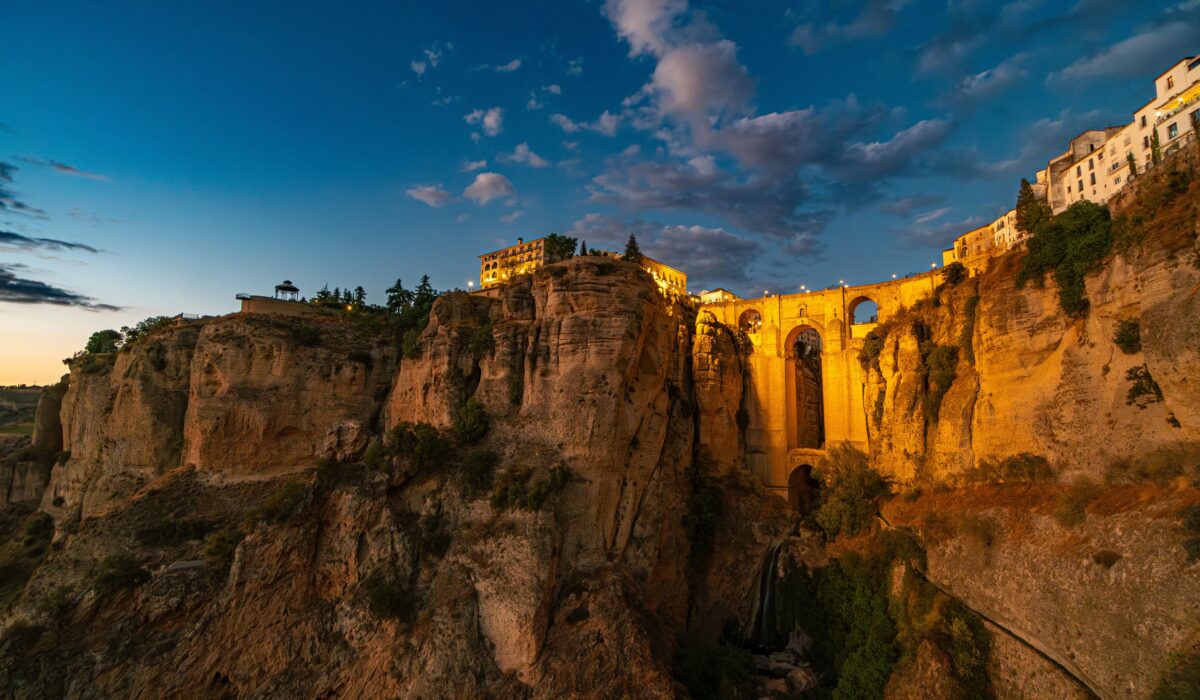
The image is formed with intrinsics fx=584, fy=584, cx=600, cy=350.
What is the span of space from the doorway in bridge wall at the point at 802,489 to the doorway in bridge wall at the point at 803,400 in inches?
67.8

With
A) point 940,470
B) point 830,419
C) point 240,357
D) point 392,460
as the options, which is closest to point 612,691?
point 392,460

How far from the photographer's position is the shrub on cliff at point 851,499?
31688mm

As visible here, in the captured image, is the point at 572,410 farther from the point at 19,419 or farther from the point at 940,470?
the point at 19,419

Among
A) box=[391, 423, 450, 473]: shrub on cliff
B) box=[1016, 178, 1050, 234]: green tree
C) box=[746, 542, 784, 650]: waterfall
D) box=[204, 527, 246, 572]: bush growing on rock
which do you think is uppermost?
box=[1016, 178, 1050, 234]: green tree

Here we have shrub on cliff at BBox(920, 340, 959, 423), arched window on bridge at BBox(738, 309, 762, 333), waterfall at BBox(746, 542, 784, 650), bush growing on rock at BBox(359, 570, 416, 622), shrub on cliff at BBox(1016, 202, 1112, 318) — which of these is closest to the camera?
shrub on cliff at BBox(1016, 202, 1112, 318)

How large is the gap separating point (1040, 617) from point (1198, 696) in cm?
592

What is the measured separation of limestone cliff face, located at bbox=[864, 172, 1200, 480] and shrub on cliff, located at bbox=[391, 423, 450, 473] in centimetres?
2450

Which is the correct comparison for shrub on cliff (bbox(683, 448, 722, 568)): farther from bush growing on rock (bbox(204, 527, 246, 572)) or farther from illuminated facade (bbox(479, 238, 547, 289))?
illuminated facade (bbox(479, 238, 547, 289))

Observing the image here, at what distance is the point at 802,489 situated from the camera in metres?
40.2

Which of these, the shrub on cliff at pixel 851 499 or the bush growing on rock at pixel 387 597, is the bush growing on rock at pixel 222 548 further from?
the shrub on cliff at pixel 851 499

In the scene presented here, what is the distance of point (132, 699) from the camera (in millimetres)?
22547

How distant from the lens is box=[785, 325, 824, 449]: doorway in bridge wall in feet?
132

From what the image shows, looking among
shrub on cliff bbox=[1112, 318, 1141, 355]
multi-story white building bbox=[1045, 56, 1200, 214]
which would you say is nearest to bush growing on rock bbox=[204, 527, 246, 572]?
shrub on cliff bbox=[1112, 318, 1141, 355]

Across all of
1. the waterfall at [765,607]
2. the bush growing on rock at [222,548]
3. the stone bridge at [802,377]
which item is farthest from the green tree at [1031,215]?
the bush growing on rock at [222,548]
